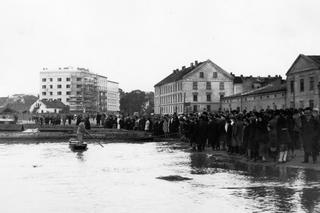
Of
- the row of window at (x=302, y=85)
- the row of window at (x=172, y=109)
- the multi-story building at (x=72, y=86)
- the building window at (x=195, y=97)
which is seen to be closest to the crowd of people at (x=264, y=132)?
the row of window at (x=302, y=85)

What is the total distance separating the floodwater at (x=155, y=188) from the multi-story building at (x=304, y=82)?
4894cm

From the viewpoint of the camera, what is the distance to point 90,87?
598 ft

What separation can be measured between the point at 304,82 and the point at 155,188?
5934cm

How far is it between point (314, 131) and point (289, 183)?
5.24m

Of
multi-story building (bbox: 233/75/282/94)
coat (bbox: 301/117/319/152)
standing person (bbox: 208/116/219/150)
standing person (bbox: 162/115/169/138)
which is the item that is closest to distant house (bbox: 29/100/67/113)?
multi-story building (bbox: 233/75/282/94)

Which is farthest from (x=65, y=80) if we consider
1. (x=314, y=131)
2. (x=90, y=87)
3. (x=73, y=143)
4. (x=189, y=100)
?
(x=314, y=131)

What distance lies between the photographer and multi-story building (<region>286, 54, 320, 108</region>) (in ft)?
218

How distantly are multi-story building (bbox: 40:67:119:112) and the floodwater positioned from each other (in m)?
159

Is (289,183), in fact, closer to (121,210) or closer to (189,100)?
(121,210)

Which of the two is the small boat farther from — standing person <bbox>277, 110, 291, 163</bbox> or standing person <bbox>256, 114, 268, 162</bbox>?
standing person <bbox>277, 110, 291, 163</bbox>

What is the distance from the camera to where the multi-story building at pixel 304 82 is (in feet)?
218

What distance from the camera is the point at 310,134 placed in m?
18.6

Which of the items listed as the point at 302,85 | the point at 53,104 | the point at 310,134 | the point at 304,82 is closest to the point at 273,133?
the point at 310,134

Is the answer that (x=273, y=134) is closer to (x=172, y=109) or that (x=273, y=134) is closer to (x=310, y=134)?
(x=310, y=134)
